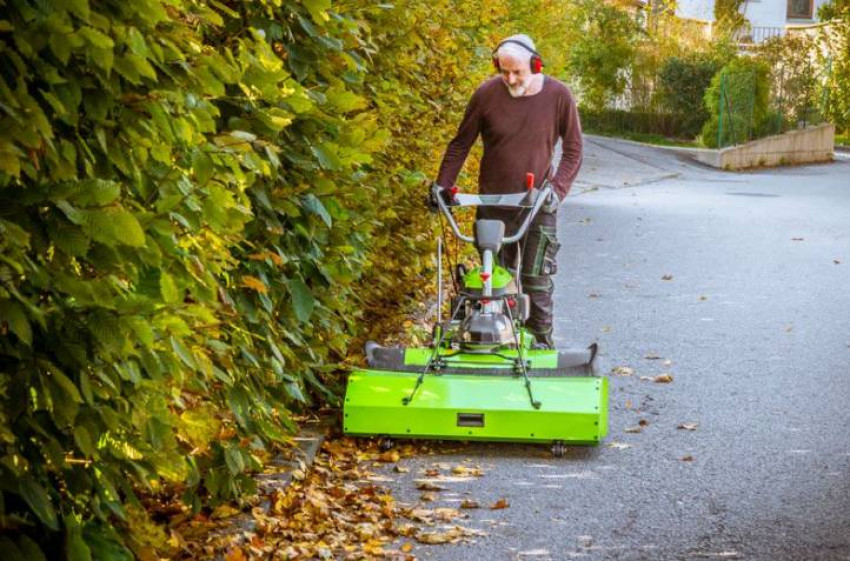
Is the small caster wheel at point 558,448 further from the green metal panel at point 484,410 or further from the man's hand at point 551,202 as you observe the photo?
the man's hand at point 551,202

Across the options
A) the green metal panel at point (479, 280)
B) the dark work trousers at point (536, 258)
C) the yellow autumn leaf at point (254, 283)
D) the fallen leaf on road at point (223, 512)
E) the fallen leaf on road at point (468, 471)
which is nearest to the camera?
the yellow autumn leaf at point (254, 283)

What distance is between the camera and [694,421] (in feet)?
27.5

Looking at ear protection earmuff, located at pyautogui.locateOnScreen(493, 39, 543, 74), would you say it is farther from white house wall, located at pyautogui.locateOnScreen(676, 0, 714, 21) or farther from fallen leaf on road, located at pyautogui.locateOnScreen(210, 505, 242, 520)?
white house wall, located at pyautogui.locateOnScreen(676, 0, 714, 21)

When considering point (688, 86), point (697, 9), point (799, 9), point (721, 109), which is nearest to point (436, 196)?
point (721, 109)

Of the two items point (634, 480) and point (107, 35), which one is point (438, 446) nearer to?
point (634, 480)

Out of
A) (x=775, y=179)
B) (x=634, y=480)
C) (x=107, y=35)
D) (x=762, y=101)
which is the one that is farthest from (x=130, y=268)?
(x=762, y=101)

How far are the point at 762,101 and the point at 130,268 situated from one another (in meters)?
34.1

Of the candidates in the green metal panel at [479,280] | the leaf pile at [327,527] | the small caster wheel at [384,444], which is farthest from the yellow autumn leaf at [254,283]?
the green metal panel at [479,280]

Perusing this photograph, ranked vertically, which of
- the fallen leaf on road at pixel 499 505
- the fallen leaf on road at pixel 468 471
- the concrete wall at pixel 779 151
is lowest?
the concrete wall at pixel 779 151

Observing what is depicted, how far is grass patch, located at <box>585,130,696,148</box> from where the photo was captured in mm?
38263

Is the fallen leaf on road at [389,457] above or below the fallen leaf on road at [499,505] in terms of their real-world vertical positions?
below

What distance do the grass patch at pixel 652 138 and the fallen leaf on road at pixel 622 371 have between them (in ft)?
90.8

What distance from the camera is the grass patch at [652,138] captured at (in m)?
38.3

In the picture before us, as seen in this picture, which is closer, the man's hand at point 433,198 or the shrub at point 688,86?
the man's hand at point 433,198
